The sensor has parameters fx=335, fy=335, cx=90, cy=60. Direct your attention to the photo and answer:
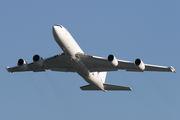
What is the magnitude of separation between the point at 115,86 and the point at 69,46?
11.5 meters

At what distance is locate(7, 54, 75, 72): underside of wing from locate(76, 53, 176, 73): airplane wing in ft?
9.31

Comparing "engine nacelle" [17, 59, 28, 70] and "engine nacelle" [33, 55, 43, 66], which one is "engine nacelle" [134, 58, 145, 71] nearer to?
"engine nacelle" [33, 55, 43, 66]

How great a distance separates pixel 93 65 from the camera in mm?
44844

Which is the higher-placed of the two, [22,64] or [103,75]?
[22,64]

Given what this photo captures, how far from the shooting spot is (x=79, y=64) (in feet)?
142

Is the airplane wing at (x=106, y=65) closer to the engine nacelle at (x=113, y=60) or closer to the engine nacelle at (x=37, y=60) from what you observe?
the engine nacelle at (x=113, y=60)

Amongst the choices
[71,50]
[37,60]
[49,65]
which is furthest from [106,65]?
[37,60]

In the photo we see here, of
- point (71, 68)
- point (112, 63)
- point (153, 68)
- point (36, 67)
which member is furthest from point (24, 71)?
point (153, 68)

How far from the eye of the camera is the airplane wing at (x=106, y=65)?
4250 cm

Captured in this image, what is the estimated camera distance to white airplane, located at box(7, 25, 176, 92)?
134 feet

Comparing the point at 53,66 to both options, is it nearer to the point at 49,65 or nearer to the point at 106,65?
the point at 49,65

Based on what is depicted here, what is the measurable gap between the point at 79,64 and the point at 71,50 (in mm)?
2666

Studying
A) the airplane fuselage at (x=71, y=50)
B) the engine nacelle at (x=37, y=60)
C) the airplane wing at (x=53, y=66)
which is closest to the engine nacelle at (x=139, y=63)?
the airplane fuselage at (x=71, y=50)

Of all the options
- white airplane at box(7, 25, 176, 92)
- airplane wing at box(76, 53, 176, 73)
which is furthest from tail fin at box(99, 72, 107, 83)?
airplane wing at box(76, 53, 176, 73)
